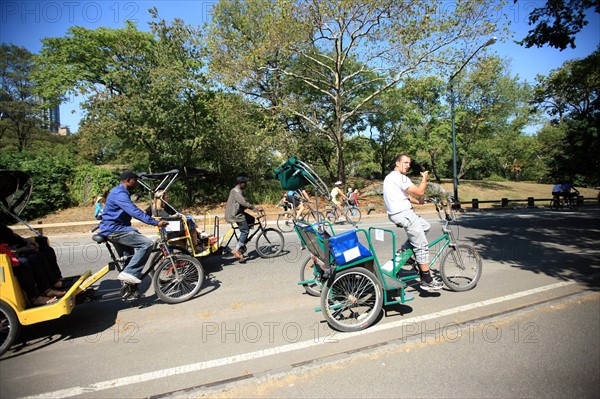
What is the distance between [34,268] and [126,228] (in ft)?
3.74

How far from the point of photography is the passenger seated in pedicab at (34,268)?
371cm

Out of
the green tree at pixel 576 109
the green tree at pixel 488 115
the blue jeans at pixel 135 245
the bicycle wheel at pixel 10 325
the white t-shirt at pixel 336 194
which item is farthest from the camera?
the green tree at pixel 488 115

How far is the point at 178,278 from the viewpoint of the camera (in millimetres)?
4863

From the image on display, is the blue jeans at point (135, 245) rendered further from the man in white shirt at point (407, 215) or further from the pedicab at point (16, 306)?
the man in white shirt at point (407, 215)

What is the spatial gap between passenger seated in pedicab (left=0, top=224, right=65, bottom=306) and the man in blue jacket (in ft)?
2.52

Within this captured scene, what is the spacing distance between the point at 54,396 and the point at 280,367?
6.67 ft

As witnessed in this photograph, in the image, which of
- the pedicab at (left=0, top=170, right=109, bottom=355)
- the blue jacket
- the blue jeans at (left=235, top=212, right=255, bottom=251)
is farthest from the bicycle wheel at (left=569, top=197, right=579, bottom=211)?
the pedicab at (left=0, top=170, right=109, bottom=355)

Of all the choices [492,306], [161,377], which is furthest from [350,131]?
[161,377]

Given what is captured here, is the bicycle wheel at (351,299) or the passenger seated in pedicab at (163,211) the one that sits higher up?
the passenger seated in pedicab at (163,211)

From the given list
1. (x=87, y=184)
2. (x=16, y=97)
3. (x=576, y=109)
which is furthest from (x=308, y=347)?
(x=16, y=97)

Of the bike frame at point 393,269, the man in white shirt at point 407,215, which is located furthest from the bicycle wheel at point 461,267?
the man in white shirt at point 407,215

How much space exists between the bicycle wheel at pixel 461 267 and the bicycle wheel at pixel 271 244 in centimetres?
387

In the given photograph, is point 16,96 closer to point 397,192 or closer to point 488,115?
point 397,192

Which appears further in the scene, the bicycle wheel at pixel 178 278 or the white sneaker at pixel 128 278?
the bicycle wheel at pixel 178 278
